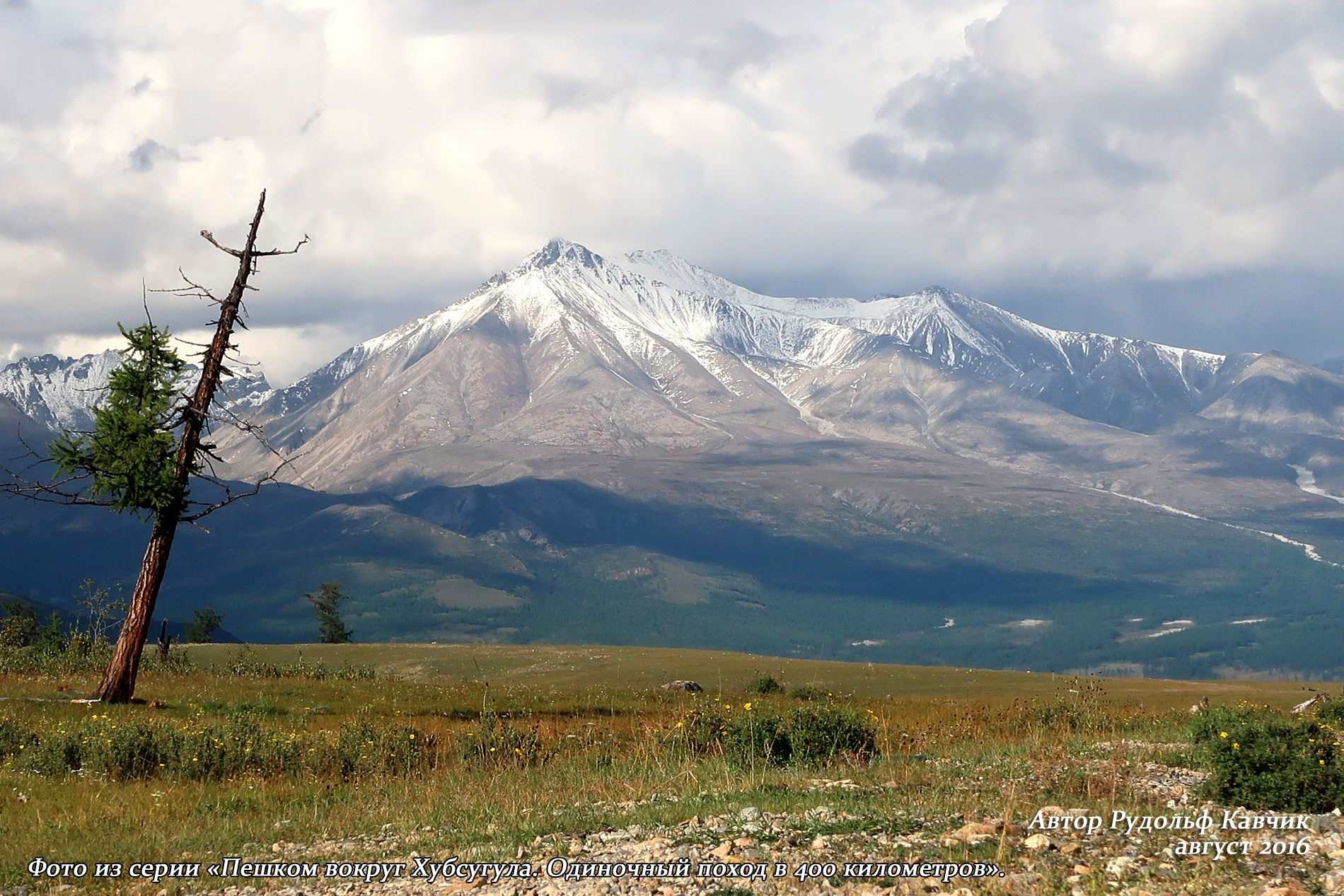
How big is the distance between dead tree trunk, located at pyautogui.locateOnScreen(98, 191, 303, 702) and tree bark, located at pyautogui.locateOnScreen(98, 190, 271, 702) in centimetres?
2

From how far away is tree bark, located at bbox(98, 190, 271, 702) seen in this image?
25.3 meters

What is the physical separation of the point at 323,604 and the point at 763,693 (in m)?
114

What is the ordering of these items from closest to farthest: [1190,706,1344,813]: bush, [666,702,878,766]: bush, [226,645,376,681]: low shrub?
[1190,706,1344,813]: bush
[666,702,878,766]: bush
[226,645,376,681]: low shrub

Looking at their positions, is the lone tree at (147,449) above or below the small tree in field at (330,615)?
above

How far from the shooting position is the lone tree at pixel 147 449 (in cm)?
2547

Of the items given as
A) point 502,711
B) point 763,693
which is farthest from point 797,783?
point 763,693

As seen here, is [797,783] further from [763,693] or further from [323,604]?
[323,604]

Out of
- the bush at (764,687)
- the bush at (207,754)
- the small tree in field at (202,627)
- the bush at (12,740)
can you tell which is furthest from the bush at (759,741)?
the small tree in field at (202,627)

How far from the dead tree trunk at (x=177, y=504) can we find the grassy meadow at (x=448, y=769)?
3.06 ft

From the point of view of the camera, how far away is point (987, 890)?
9898 millimetres

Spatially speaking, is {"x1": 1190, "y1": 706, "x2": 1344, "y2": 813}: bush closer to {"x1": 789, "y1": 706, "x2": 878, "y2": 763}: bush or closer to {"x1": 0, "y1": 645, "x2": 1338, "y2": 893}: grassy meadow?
{"x1": 0, "y1": 645, "x2": 1338, "y2": 893}: grassy meadow

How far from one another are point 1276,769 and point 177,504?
23862 millimetres

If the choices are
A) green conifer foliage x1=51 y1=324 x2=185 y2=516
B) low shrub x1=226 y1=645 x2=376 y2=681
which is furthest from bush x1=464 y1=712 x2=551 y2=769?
low shrub x1=226 y1=645 x2=376 y2=681

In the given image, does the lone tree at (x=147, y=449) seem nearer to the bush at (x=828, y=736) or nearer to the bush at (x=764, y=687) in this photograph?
the bush at (x=828, y=736)
